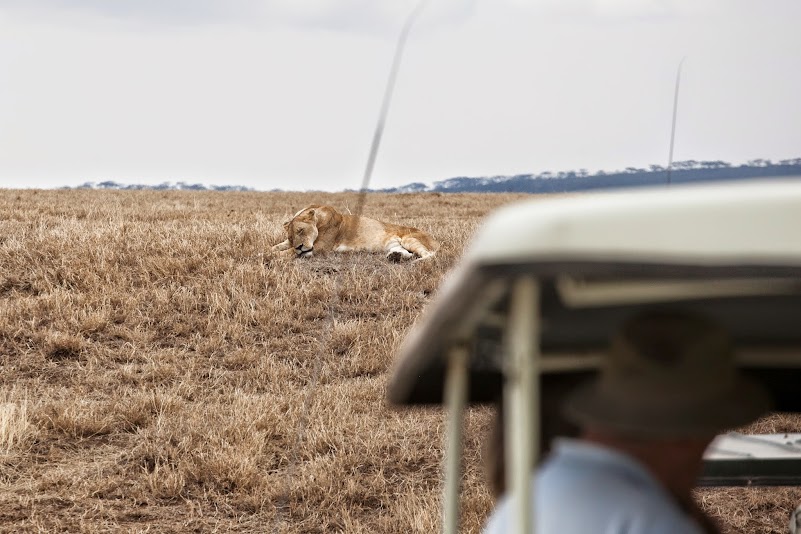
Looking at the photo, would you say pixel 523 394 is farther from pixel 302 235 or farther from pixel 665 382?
pixel 302 235

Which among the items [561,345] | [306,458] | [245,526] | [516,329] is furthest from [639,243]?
[306,458]

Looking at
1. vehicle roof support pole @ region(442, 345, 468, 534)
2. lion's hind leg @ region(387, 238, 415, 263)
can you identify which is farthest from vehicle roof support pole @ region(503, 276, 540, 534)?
lion's hind leg @ region(387, 238, 415, 263)

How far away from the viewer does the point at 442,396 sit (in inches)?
95.5

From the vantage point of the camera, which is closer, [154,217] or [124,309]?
[124,309]

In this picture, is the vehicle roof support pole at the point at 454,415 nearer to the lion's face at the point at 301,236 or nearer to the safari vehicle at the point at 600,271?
the safari vehicle at the point at 600,271

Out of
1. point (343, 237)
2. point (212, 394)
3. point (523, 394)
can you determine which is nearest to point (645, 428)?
point (523, 394)

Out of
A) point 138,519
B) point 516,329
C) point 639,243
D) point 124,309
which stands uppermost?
point 639,243

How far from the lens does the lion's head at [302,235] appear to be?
42.2 feet

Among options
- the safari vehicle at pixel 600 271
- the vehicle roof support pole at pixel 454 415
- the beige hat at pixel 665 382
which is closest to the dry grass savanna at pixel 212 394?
the vehicle roof support pole at pixel 454 415

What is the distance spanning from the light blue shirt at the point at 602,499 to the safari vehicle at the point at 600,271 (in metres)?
0.16

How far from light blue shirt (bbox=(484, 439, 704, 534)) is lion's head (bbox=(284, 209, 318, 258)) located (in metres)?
11.3

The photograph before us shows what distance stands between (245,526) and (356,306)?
4.78 metres

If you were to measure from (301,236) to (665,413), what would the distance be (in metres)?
11.5

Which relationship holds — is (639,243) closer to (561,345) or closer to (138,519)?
(561,345)
